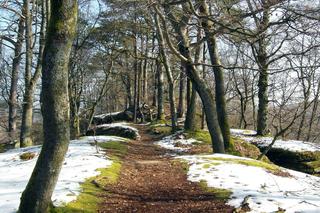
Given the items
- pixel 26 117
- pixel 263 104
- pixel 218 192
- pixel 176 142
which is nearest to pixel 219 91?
pixel 176 142

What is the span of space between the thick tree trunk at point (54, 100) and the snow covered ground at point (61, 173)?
83 centimetres

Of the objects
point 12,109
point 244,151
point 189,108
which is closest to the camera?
point 244,151

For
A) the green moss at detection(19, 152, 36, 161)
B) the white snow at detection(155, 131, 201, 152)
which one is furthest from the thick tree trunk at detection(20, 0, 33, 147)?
the white snow at detection(155, 131, 201, 152)

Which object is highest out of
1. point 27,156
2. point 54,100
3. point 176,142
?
point 54,100

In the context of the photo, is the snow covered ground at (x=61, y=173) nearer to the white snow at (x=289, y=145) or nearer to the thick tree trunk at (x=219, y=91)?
the thick tree trunk at (x=219, y=91)

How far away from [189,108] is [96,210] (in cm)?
1301

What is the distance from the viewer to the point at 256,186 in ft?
27.8

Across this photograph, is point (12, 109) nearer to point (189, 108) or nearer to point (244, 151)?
point (189, 108)

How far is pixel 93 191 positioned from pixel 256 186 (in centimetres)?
354

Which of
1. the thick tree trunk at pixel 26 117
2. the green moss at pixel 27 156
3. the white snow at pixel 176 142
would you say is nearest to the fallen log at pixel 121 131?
the white snow at pixel 176 142

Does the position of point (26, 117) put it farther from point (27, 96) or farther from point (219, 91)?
point (219, 91)

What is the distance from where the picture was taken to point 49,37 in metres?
6.02

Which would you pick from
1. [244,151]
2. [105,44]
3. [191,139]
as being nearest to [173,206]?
[244,151]

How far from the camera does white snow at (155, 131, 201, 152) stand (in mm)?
16047
